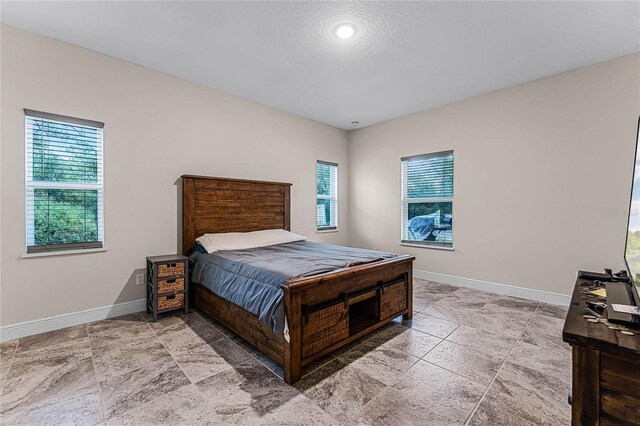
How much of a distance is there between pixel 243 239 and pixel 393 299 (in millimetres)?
1925

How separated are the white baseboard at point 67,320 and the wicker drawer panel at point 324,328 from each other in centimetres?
226

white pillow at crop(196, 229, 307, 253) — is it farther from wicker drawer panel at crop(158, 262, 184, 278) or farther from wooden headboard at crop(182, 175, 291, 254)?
wicker drawer panel at crop(158, 262, 184, 278)

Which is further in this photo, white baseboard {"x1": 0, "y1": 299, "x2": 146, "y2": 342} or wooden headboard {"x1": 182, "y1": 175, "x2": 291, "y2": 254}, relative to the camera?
wooden headboard {"x1": 182, "y1": 175, "x2": 291, "y2": 254}

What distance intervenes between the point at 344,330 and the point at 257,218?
2335 millimetres

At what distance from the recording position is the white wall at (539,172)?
3.02 meters

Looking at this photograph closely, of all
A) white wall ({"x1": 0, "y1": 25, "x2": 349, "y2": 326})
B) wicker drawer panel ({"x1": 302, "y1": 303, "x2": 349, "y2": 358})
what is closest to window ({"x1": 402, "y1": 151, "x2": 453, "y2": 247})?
white wall ({"x1": 0, "y1": 25, "x2": 349, "y2": 326})

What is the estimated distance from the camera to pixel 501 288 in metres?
3.83

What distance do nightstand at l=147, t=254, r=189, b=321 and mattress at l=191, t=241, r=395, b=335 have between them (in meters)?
0.15

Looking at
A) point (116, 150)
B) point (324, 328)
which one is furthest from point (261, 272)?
point (116, 150)

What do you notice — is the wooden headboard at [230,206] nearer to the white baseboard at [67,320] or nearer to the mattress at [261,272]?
the mattress at [261,272]

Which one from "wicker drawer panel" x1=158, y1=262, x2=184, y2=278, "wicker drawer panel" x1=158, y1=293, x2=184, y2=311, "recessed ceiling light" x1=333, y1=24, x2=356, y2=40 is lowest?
"wicker drawer panel" x1=158, y1=293, x2=184, y2=311

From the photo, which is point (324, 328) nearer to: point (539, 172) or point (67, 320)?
point (67, 320)

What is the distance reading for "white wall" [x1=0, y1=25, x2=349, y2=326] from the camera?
248 cm

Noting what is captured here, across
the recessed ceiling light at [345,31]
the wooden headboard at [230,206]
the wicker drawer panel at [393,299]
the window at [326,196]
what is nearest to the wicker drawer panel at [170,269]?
the wooden headboard at [230,206]
